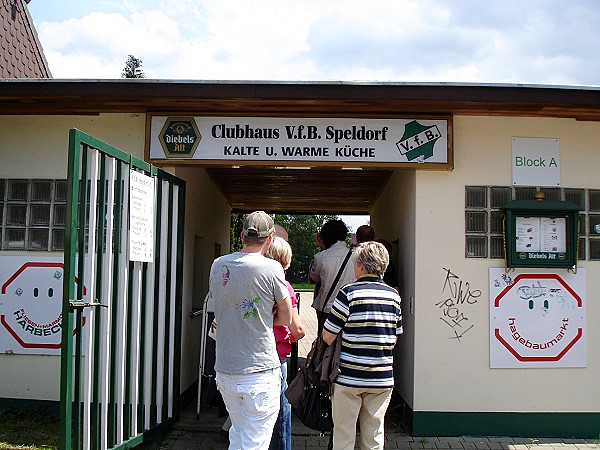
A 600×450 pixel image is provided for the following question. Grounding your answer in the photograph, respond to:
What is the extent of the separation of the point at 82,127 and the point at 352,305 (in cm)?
354

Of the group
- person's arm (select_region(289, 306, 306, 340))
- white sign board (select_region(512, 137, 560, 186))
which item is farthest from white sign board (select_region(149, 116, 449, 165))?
person's arm (select_region(289, 306, 306, 340))

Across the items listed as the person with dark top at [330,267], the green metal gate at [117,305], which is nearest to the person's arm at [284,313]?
the green metal gate at [117,305]

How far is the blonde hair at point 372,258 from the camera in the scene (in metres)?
4.29

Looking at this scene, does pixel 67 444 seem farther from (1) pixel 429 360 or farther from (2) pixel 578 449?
(2) pixel 578 449

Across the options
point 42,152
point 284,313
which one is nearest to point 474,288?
point 284,313

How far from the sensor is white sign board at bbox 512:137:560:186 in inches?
242

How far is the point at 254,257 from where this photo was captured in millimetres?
3773

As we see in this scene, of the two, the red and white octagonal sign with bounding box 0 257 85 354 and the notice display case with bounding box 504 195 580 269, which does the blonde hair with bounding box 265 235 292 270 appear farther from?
the red and white octagonal sign with bounding box 0 257 85 354

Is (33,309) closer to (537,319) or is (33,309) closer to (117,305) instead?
(117,305)

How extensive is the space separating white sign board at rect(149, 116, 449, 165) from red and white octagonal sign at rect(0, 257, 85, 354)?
156 cm

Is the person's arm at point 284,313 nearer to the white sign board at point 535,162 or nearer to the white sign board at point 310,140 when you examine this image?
the white sign board at point 310,140

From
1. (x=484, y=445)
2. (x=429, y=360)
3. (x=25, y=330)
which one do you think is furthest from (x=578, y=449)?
(x=25, y=330)

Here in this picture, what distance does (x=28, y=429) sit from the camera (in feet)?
19.0

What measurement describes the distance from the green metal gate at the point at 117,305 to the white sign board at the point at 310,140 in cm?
47
